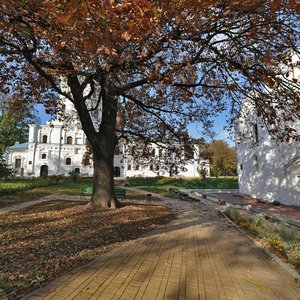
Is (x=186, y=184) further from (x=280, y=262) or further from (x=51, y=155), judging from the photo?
(x=280, y=262)

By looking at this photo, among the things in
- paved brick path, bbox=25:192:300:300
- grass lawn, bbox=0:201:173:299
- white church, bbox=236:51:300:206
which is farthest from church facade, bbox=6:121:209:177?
paved brick path, bbox=25:192:300:300

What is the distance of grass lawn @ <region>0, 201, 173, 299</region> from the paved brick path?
1.19 feet

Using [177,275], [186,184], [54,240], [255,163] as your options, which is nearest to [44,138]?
[186,184]

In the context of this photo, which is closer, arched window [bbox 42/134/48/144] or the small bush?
the small bush

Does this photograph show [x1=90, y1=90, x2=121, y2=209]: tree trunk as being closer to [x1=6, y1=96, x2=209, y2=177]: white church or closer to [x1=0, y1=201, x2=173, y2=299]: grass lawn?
[x1=0, y1=201, x2=173, y2=299]: grass lawn

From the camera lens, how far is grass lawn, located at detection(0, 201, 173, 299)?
12.6 feet

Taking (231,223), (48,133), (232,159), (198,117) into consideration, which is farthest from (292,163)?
(48,133)

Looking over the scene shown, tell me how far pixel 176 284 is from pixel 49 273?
2083 mm

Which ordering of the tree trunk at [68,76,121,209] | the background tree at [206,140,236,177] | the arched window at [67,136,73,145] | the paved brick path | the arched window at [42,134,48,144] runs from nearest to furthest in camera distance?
the paved brick path < the tree trunk at [68,76,121,209] < the arched window at [42,134,48,144] < the arched window at [67,136,73,145] < the background tree at [206,140,236,177]

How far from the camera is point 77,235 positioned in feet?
21.2

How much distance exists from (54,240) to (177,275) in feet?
11.0

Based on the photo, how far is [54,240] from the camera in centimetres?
593

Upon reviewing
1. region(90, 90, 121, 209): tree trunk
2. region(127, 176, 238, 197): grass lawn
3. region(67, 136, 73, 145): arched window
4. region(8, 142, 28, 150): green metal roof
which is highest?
region(67, 136, 73, 145): arched window

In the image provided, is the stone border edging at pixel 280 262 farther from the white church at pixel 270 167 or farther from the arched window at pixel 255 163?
the arched window at pixel 255 163
